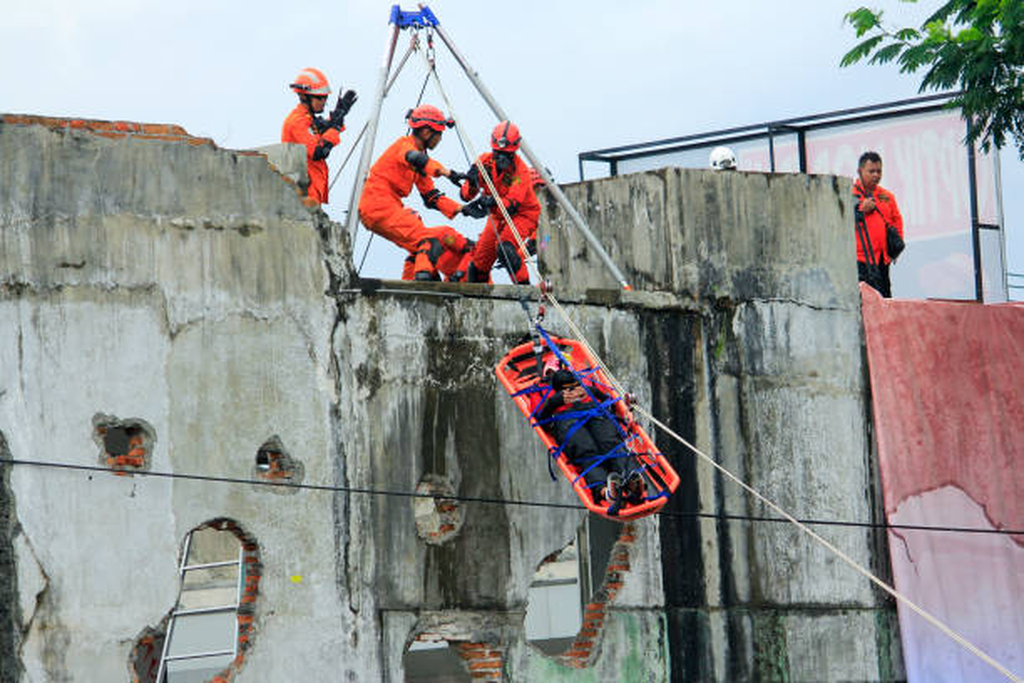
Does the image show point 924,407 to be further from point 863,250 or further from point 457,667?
point 457,667

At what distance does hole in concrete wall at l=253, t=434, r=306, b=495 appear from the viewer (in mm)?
13828

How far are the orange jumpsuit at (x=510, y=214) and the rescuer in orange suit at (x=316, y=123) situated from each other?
1.25 metres

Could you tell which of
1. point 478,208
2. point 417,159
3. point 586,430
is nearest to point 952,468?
point 586,430

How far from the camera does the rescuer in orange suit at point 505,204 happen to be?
1653cm

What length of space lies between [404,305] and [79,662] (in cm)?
365

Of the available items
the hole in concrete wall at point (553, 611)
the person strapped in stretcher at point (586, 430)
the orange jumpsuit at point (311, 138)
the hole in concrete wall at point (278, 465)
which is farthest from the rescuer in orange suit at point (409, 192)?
the hole in concrete wall at point (553, 611)

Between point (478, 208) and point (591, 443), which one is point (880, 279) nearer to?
point (478, 208)

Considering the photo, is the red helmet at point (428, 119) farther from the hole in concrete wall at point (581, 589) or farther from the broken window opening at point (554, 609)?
the broken window opening at point (554, 609)

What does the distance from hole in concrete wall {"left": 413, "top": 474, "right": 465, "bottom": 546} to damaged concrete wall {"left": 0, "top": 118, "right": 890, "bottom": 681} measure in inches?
1.2

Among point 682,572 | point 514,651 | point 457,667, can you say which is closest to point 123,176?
point 514,651

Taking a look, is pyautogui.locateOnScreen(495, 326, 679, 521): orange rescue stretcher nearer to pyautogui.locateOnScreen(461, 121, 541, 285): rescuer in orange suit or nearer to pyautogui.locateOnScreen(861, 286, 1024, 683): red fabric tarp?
pyautogui.locateOnScreen(461, 121, 541, 285): rescuer in orange suit

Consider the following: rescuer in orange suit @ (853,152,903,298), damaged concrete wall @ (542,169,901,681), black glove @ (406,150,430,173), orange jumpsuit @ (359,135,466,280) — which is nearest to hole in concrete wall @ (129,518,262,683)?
orange jumpsuit @ (359,135,466,280)

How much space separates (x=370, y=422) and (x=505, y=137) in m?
3.39

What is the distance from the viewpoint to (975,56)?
1686 centimetres
